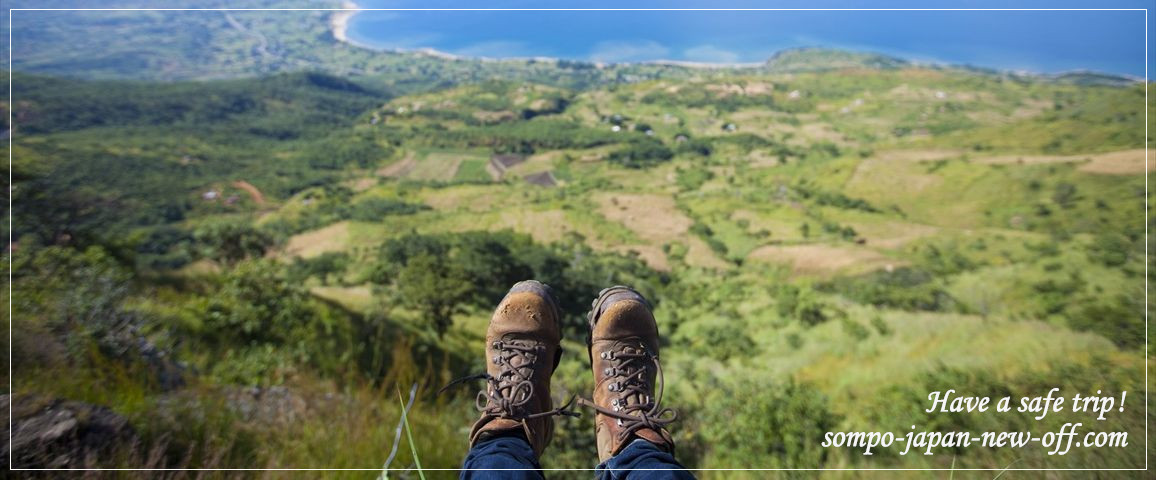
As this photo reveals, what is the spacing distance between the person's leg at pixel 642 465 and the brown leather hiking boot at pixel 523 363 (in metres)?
0.35

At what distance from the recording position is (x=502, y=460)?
1711 millimetres

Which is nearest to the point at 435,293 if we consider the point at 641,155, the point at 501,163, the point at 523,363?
the point at 523,363

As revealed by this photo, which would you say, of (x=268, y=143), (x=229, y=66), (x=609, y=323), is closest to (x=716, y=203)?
(x=609, y=323)

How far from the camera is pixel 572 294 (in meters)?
17.1

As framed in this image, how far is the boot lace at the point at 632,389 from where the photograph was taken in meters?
1.99

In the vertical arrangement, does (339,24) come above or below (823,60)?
above

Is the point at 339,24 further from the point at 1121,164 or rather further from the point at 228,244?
the point at 1121,164

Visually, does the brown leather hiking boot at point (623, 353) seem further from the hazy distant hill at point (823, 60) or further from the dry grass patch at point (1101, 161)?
the hazy distant hill at point (823, 60)

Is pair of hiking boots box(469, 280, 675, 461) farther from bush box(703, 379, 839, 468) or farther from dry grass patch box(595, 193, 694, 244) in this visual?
dry grass patch box(595, 193, 694, 244)

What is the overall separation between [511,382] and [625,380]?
0.54 m

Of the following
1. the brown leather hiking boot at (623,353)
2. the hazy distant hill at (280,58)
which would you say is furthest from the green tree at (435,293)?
the hazy distant hill at (280,58)

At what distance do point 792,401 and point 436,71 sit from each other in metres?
110

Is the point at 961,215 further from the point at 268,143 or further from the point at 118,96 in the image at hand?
the point at 118,96

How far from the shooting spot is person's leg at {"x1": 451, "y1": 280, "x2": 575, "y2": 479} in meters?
1.80
